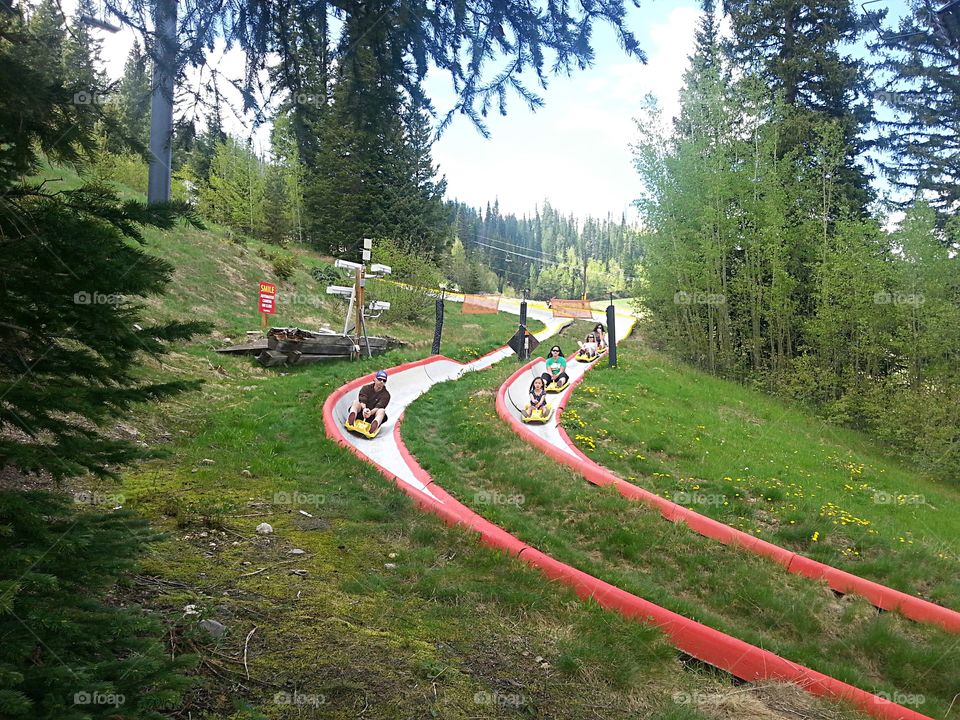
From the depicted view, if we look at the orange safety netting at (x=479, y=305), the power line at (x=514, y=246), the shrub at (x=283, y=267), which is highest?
the power line at (x=514, y=246)

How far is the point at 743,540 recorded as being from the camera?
7113mm

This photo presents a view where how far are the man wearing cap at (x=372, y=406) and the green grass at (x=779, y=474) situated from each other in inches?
153

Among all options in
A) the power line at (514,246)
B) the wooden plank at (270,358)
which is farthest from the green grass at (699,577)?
the power line at (514,246)

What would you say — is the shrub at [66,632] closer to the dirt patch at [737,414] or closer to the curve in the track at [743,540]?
the curve in the track at [743,540]

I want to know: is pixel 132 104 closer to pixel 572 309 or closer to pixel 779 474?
pixel 779 474

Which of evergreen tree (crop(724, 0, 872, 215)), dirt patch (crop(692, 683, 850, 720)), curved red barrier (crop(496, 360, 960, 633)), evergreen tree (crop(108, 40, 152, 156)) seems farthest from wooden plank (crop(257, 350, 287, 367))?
evergreen tree (crop(724, 0, 872, 215))

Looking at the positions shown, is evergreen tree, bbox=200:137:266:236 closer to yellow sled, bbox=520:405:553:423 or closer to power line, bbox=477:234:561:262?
yellow sled, bbox=520:405:553:423

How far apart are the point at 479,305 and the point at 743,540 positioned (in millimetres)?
30157

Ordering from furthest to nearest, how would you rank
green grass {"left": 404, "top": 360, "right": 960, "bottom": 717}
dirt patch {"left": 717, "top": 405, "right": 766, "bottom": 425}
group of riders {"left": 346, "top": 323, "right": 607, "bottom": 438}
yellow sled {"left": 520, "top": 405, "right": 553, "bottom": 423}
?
dirt patch {"left": 717, "top": 405, "right": 766, "bottom": 425}, yellow sled {"left": 520, "top": 405, "right": 553, "bottom": 423}, group of riders {"left": 346, "top": 323, "right": 607, "bottom": 438}, green grass {"left": 404, "top": 360, "right": 960, "bottom": 717}

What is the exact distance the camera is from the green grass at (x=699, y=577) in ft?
16.3

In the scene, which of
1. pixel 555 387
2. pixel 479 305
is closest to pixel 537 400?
pixel 555 387

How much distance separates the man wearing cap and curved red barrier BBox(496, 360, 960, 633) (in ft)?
10.7

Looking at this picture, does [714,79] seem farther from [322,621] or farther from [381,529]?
[322,621]

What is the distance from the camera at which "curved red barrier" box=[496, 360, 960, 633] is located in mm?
5906
